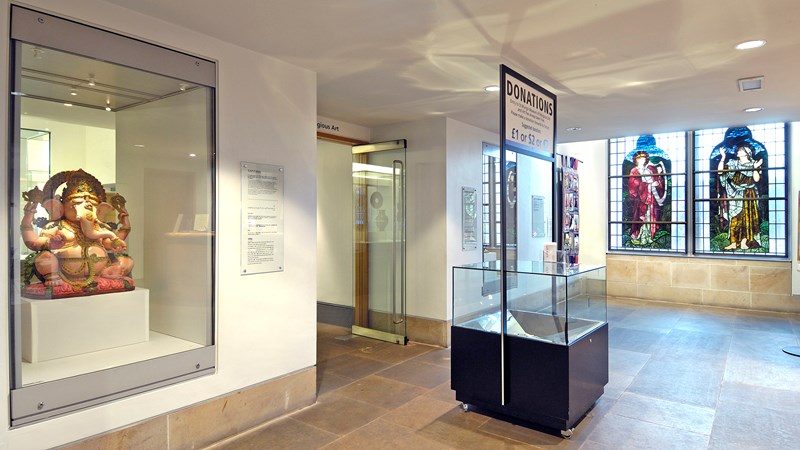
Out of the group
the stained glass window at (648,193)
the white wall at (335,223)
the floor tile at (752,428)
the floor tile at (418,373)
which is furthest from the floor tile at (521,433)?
the stained glass window at (648,193)

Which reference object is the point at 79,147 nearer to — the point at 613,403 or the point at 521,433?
the point at 521,433

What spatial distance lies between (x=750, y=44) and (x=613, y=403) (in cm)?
283

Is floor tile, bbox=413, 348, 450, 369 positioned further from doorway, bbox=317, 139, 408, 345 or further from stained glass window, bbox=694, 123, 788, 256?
stained glass window, bbox=694, 123, 788, 256

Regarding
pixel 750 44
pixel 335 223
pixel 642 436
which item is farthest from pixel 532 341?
pixel 335 223

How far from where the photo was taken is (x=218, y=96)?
3219 mm

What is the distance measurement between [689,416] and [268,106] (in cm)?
Result: 391

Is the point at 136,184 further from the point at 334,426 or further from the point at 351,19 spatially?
the point at 334,426

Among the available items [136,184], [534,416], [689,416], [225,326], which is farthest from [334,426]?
[689,416]

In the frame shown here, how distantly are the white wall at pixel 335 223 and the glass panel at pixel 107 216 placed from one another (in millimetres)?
3320

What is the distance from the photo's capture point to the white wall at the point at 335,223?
257 inches

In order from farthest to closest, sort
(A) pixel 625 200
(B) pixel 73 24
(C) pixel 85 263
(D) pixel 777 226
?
1. (A) pixel 625 200
2. (D) pixel 777 226
3. (C) pixel 85 263
4. (B) pixel 73 24

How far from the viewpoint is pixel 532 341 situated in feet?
10.9

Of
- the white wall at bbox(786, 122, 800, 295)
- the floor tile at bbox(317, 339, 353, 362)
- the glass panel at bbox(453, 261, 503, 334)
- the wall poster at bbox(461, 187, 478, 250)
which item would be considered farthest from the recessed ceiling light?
the white wall at bbox(786, 122, 800, 295)

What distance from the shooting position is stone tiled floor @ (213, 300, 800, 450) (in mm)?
3219
